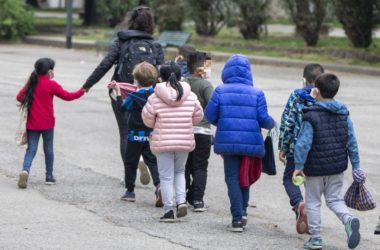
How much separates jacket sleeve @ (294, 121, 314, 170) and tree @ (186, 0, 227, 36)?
22.3 metres

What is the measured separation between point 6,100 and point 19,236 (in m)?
9.49

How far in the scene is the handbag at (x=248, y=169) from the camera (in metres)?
8.17

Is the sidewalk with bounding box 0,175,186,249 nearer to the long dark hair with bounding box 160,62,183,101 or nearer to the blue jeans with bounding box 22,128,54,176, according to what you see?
the blue jeans with bounding box 22,128,54,176

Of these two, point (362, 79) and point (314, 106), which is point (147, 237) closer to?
point (314, 106)

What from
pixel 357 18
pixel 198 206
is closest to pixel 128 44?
pixel 198 206

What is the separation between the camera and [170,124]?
842 centimetres

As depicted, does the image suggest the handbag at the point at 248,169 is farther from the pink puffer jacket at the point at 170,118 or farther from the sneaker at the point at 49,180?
the sneaker at the point at 49,180

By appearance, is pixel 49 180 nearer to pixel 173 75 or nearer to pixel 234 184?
pixel 173 75

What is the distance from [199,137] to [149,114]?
0.69 m

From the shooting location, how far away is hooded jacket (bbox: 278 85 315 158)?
7.93m

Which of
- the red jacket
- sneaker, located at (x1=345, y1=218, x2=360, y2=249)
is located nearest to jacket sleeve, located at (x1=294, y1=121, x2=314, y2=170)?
sneaker, located at (x1=345, y1=218, x2=360, y2=249)

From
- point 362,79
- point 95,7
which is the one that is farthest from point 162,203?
point 95,7

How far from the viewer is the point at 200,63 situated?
29.1 feet

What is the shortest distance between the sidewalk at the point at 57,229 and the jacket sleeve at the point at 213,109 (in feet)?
3.57
